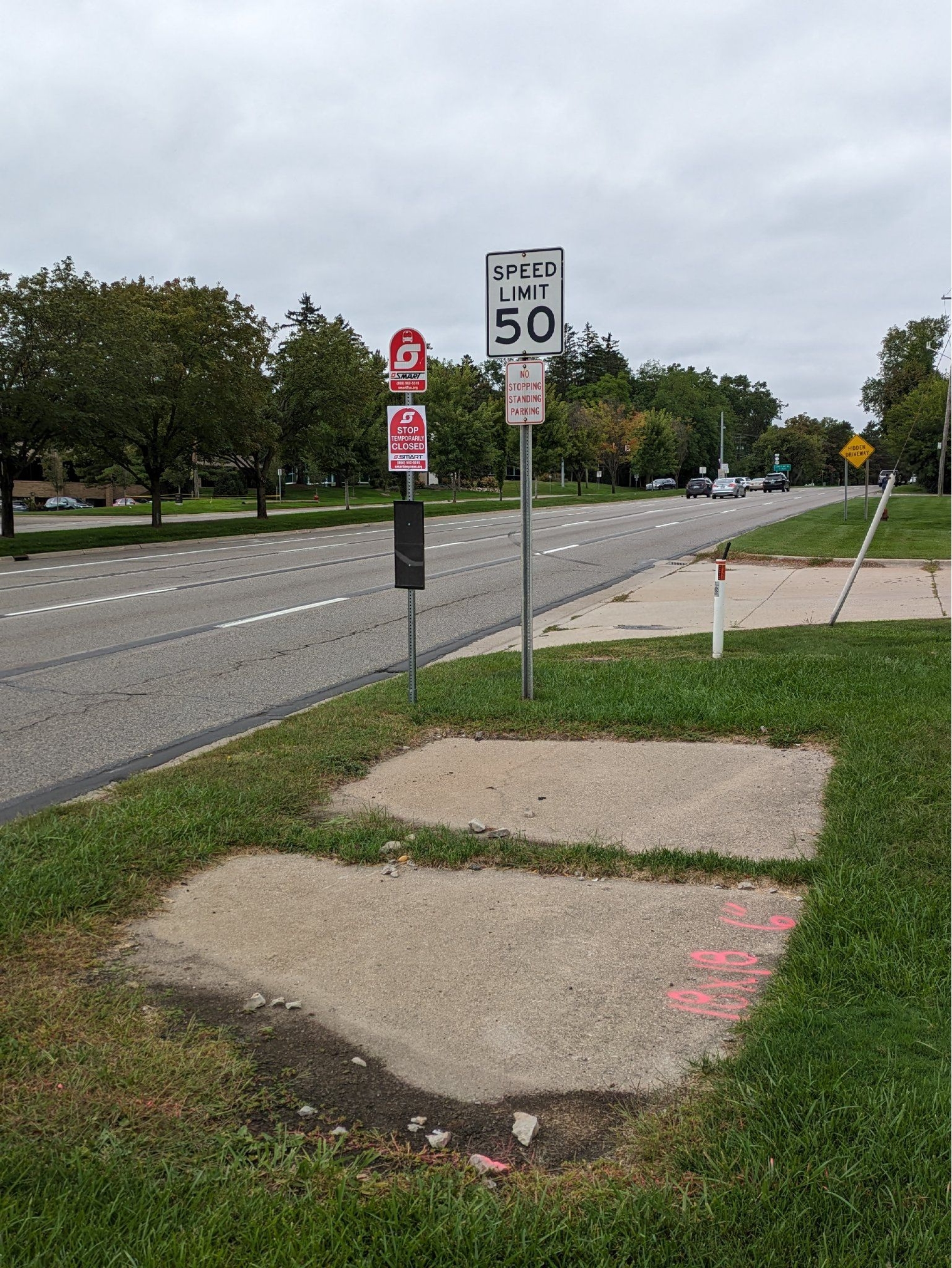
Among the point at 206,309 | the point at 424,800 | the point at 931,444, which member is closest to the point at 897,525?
the point at 206,309

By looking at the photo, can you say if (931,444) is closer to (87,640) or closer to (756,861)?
(87,640)

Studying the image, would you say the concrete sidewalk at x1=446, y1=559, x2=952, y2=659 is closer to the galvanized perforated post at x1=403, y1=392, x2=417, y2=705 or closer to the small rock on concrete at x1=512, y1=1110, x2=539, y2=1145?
the galvanized perforated post at x1=403, y1=392, x2=417, y2=705

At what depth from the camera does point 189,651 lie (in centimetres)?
1133

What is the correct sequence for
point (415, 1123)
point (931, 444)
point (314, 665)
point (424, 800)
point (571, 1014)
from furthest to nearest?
point (931, 444) < point (314, 665) < point (424, 800) < point (571, 1014) < point (415, 1123)

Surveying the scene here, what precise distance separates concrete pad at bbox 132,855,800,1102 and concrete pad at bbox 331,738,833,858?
0.62 metres

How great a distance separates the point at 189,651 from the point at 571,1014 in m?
8.61

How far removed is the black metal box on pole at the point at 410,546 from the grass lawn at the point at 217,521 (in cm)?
2032

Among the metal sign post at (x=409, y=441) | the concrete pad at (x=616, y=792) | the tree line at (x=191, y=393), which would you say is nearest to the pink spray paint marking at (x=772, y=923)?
the concrete pad at (x=616, y=792)

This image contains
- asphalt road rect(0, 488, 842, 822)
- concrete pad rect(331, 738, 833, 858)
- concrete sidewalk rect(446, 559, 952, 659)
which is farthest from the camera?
concrete sidewalk rect(446, 559, 952, 659)

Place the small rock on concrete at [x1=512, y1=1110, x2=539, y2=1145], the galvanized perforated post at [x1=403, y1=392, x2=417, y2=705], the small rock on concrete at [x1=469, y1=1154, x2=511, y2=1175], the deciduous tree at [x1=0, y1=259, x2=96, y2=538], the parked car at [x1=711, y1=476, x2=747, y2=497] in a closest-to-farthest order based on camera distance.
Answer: the small rock on concrete at [x1=469, y1=1154, x2=511, y2=1175]
the small rock on concrete at [x1=512, y1=1110, x2=539, y2=1145]
the galvanized perforated post at [x1=403, y1=392, x2=417, y2=705]
the deciduous tree at [x1=0, y1=259, x2=96, y2=538]
the parked car at [x1=711, y1=476, x2=747, y2=497]

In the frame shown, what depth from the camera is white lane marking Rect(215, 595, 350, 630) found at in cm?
1335

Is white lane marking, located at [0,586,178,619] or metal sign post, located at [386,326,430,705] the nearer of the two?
metal sign post, located at [386,326,430,705]

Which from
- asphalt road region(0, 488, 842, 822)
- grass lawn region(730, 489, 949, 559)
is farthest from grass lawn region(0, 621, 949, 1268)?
grass lawn region(730, 489, 949, 559)

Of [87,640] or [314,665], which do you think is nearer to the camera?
[314,665]
